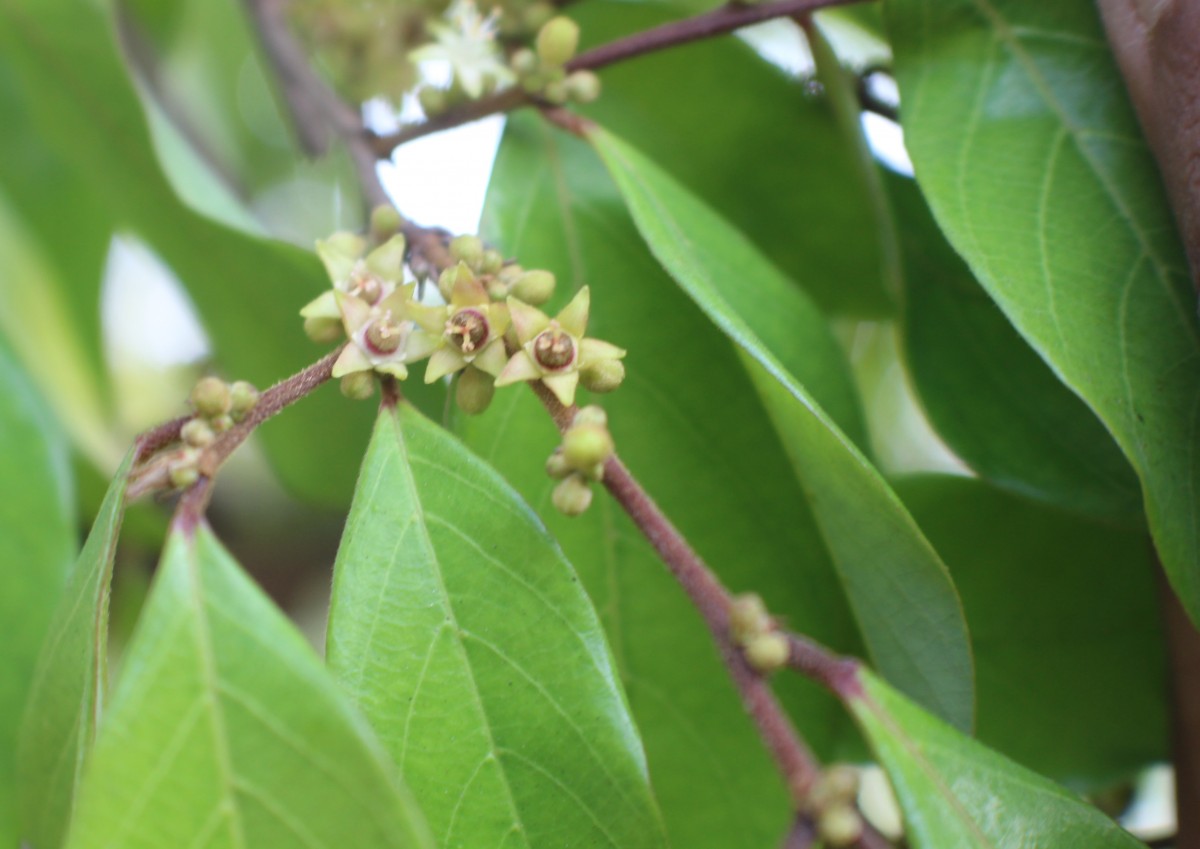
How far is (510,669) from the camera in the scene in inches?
24.8

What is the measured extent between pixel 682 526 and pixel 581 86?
1.27ft

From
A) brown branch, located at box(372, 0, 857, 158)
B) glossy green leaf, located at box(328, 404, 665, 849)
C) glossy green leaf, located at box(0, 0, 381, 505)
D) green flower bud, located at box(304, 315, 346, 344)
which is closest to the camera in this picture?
glossy green leaf, located at box(328, 404, 665, 849)

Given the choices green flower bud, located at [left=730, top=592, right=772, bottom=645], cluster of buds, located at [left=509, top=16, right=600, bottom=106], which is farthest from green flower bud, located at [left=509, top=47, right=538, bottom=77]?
green flower bud, located at [left=730, top=592, right=772, bottom=645]

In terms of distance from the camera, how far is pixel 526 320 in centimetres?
68

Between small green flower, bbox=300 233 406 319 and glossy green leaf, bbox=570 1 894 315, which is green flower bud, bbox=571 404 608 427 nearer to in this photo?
small green flower, bbox=300 233 406 319

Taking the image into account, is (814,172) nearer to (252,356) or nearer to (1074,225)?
(1074,225)

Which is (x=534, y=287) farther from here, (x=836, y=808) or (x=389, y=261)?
(x=836, y=808)

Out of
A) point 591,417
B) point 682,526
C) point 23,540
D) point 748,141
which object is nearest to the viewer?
point 591,417

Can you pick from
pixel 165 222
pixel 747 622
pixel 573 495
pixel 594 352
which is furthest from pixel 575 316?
pixel 165 222

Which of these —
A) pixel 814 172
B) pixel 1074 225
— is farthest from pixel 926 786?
pixel 814 172

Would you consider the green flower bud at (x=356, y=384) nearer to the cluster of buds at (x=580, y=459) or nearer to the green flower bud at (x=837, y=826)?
the cluster of buds at (x=580, y=459)

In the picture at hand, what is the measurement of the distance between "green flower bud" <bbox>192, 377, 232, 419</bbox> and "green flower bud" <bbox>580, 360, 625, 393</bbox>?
226 millimetres

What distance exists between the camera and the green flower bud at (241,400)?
2.13 feet

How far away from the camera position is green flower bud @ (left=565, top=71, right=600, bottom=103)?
0.89 metres
